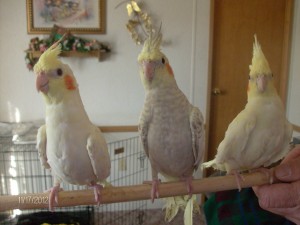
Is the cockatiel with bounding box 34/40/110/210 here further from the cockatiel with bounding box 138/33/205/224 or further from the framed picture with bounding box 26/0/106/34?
the framed picture with bounding box 26/0/106/34

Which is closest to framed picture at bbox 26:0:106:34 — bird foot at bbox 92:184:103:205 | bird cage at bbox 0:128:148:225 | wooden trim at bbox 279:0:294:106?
bird cage at bbox 0:128:148:225

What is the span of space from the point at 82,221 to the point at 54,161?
146 cm

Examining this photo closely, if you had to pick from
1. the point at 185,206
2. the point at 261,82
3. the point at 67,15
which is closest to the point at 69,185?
the point at 67,15

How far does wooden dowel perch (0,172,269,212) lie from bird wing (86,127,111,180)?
0.06 metres

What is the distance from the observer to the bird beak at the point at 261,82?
3.44 feet

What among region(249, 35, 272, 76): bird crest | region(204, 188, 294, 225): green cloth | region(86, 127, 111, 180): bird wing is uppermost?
region(249, 35, 272, 76): bird crest

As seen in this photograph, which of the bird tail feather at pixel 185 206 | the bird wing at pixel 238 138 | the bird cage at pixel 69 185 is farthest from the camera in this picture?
the bird cage at pixel 69 185

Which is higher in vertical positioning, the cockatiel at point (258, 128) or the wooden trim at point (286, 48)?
the wooden trim at point (286, 48)

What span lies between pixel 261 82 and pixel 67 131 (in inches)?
26.1

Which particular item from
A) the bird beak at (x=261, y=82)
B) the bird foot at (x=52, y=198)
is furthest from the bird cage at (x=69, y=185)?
the bird beak at (x=261, y=82)

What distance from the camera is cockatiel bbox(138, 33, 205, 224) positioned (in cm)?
103

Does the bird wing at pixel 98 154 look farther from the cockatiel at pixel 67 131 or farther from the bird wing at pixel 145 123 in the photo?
the bird wing at pixel 145 123

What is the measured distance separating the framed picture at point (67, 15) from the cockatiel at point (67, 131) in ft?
5.95

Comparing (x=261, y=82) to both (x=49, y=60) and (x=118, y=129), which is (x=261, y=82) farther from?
(x=118, y=129)
